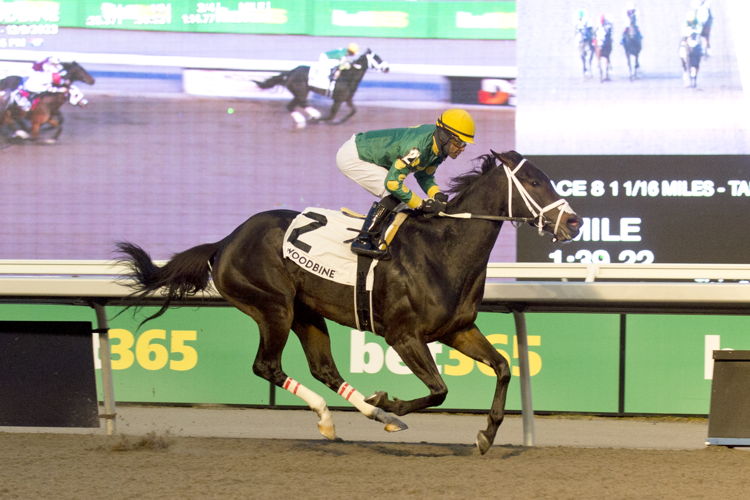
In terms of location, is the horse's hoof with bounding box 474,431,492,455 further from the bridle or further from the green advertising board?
the green advertising board

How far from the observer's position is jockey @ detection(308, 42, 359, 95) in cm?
784

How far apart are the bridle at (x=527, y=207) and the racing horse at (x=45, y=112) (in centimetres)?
432

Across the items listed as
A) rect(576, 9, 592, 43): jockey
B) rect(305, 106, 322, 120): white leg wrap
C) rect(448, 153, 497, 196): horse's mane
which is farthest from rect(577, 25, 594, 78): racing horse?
rect(448, 153, 497, 196): horse's mane

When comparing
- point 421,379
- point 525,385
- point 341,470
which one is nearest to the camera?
point 341,470

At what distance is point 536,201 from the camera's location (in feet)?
14.9

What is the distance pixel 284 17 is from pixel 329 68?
1.62 feet

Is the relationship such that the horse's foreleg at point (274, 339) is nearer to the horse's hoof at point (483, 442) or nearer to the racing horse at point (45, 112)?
the horse's hoof at point (483, 442)

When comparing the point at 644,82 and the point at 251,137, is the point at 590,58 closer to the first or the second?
the point at 644,82

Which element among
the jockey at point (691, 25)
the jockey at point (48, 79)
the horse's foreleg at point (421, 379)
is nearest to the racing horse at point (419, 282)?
the horse's foreleg at point (421, 379)

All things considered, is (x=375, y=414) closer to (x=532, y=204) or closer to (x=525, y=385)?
(x=525, y=385)

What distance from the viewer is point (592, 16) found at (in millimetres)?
7754

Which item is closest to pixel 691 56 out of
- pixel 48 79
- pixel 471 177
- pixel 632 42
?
pixel 632 42

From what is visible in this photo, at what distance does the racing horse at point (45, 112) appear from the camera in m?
8.01

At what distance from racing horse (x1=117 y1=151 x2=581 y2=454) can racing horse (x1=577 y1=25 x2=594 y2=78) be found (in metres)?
3.22
